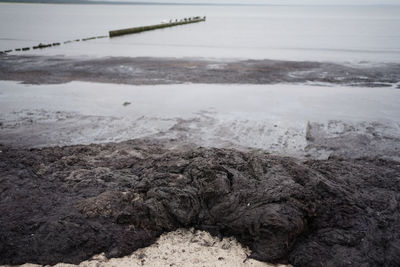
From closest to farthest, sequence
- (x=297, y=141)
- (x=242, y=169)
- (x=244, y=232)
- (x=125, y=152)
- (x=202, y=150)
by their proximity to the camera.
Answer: (x=244, y=232) → (x=242, y=169) → (x=202, y=150) → (x=125, y=152) → (x=297, y=141)

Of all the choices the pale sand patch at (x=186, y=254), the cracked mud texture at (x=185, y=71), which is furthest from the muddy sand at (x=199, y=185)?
the cracked mud texture at (x=185, y=71)

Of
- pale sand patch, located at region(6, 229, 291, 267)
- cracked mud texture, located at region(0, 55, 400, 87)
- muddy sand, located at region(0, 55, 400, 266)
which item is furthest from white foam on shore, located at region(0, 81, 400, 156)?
pale sand patch, located at region(6, 229, 291, 267)

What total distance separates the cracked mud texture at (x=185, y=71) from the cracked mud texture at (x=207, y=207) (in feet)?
31.5

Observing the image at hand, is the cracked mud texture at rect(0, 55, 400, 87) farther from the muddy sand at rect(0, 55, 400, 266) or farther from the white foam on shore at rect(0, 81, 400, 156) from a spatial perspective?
the muddy sand at rect(0, 55, 400, 266)

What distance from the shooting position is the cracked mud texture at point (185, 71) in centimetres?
1595

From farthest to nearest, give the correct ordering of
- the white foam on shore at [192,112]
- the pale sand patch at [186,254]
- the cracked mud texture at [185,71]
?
the cracked mud texture at [185,71]
the white foam on shore at [192,112]
the pale sand patch at [186,254]

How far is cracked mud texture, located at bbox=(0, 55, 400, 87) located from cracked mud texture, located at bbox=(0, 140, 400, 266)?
960 cm

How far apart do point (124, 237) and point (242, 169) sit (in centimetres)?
228

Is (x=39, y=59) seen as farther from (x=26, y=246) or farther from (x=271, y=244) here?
(x=271, y=244)

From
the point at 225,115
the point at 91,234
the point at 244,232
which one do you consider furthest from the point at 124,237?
the point at 225,115

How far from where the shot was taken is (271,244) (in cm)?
509

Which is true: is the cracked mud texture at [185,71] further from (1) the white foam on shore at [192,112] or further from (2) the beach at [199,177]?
(2) the beach at [199,177]

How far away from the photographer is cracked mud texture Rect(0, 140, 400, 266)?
16.3 ft

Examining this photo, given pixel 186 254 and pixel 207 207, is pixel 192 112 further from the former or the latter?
pixel 186 254
